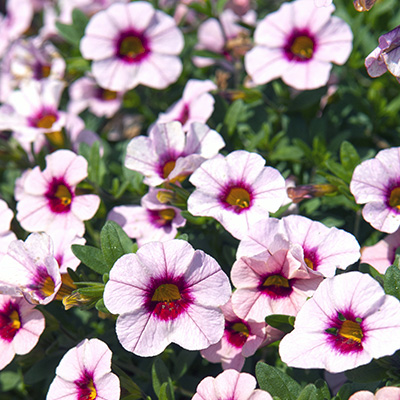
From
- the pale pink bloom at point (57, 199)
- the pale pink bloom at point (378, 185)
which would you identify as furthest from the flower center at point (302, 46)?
the pale pink bloom at point (57, 199)

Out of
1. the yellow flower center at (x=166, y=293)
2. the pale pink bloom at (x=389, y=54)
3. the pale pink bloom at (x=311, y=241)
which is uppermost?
the pale pink bloom at (x=389, y=54)

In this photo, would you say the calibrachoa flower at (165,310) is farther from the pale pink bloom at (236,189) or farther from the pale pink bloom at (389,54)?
the pale pink bloom at (389,54)

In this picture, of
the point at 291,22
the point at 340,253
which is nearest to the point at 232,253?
the point at 340,253

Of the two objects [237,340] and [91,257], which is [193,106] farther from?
[237,340]

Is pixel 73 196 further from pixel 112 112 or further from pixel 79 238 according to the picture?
pixel 112 112

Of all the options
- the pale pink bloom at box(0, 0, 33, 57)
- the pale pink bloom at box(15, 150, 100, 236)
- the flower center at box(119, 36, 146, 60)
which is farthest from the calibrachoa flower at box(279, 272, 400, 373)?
the pale pink bloom at box(0, 0, 33, 57)

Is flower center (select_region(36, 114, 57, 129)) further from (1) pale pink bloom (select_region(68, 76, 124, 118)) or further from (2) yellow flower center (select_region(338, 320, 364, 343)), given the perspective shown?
(2) yellow flower center (select_region(338, 320, 364, 343))
